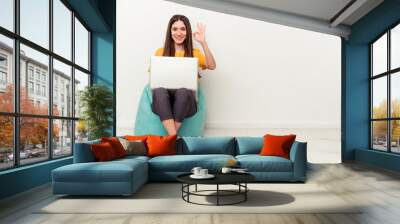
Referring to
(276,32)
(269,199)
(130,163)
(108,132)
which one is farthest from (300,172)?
(276,32)

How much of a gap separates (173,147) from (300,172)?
2.13 m

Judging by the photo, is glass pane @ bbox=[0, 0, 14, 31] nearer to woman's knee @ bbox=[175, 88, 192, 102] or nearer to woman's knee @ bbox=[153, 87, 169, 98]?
woman's knee @ bbox=[153, 87, 169, 98]

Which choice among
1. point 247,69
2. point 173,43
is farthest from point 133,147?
point 247,69

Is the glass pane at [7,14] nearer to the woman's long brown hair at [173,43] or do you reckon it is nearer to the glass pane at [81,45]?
the glass pane at [81,45]

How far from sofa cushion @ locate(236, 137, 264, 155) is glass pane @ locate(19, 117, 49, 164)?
3.18 m

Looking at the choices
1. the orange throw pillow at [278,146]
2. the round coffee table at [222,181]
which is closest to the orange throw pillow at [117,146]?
the round coffee table at [222,181]

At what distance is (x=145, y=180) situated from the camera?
212 inches

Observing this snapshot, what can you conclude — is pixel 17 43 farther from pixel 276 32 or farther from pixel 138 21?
pixel 276 32

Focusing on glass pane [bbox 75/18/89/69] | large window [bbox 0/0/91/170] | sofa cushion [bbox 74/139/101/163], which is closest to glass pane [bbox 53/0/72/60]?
large window [bbox 0/0/91/170]

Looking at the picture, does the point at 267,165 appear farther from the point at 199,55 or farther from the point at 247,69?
the point at 247,69

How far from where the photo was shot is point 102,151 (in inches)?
207

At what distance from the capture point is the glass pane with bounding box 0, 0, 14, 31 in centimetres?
453

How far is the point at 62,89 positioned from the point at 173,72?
269 cm

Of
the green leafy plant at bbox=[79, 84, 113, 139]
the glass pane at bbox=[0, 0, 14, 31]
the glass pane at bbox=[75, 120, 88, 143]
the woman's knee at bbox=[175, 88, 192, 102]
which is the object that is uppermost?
the glass pane at bbox=[0, 0, 14, 31]
